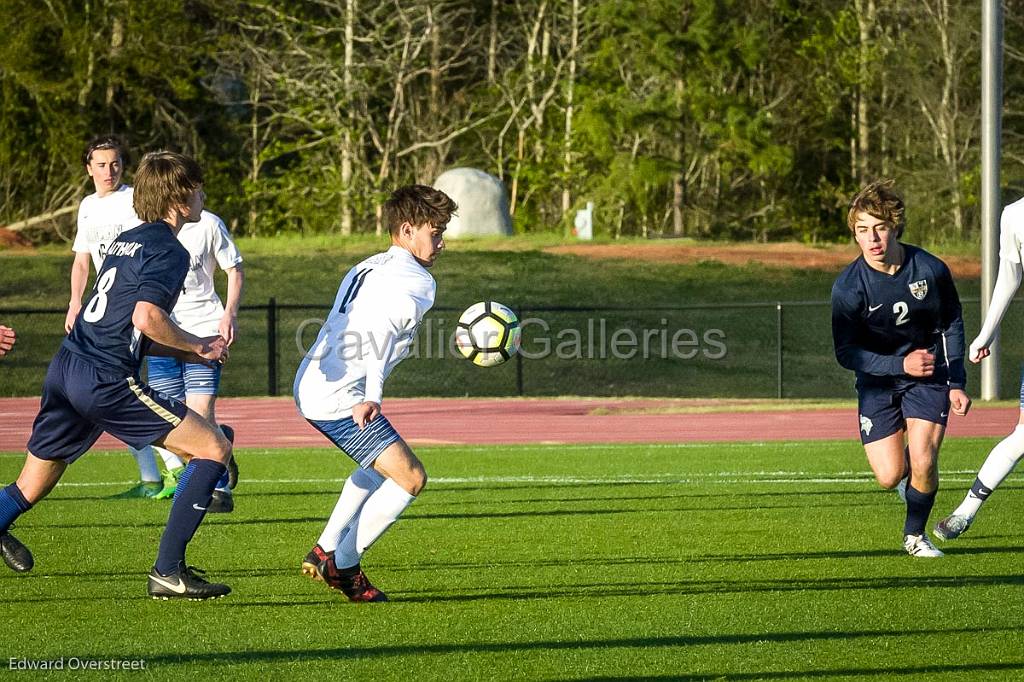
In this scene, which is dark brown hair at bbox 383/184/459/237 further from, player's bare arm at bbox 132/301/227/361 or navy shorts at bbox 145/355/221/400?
navy shorts at bbox 145/355/221/400

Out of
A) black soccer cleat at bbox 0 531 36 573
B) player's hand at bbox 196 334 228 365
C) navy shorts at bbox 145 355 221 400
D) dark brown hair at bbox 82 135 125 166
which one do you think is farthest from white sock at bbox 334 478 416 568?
dark brown hair at bbox 82 135 125 166

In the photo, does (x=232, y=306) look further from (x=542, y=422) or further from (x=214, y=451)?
(x=542, y=422)

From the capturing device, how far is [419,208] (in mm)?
6512

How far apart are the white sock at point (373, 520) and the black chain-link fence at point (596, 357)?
17.0m

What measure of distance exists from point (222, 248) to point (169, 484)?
5.73ft

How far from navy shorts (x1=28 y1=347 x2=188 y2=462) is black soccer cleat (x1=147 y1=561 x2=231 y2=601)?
584mm

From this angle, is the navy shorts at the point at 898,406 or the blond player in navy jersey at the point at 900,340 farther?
the navy shorts at the point at 898,406

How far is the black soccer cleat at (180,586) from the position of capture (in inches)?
255

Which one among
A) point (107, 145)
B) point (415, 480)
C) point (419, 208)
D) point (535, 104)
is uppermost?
point (535, 104)

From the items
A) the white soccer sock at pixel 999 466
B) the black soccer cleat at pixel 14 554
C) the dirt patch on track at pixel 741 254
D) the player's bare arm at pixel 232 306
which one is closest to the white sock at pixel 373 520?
the black soccer cleat at pixel 14 554

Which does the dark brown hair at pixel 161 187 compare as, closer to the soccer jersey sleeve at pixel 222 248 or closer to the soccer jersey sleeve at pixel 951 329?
the soccer jersey sleeve at pixel 222 248

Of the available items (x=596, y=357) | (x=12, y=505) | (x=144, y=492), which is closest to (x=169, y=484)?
(x=144, y=492)

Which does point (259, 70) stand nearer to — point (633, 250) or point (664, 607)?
point (633, 250)

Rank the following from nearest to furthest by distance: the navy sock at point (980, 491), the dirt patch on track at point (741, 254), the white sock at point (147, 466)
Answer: the navy sock at point (980, 491)
the white sock at point (147, 466)
the dirt patch on track at point (741, 254)
